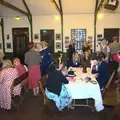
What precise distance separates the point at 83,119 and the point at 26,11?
26.2 ft

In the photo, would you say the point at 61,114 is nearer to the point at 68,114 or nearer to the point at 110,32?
the point at 68,114

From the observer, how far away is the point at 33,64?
5.50 meters

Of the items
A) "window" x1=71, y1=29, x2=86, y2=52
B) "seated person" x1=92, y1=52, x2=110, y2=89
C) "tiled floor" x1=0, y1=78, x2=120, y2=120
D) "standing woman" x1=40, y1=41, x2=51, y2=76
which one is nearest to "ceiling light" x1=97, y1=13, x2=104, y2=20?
"window" x1=71, y1=29, x2=86, y2=52

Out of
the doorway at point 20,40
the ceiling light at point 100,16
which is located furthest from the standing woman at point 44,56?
the doorway at point 20,40

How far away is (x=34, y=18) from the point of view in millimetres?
10992

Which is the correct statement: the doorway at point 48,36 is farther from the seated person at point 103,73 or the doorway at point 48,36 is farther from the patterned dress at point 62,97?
the patterned dress at point 62,97

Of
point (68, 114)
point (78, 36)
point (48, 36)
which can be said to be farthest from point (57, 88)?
point (48, 36)

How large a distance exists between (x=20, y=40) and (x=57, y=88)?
8061 millimetres

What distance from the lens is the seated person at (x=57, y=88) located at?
389 centimetres

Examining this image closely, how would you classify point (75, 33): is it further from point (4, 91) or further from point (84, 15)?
point (4, 91)

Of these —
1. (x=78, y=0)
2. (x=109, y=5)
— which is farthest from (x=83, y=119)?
(x=78, y=0)

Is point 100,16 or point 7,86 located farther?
point 100,16

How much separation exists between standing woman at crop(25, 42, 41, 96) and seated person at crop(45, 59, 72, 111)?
1.56m

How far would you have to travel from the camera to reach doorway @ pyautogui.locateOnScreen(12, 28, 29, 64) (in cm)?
1130
